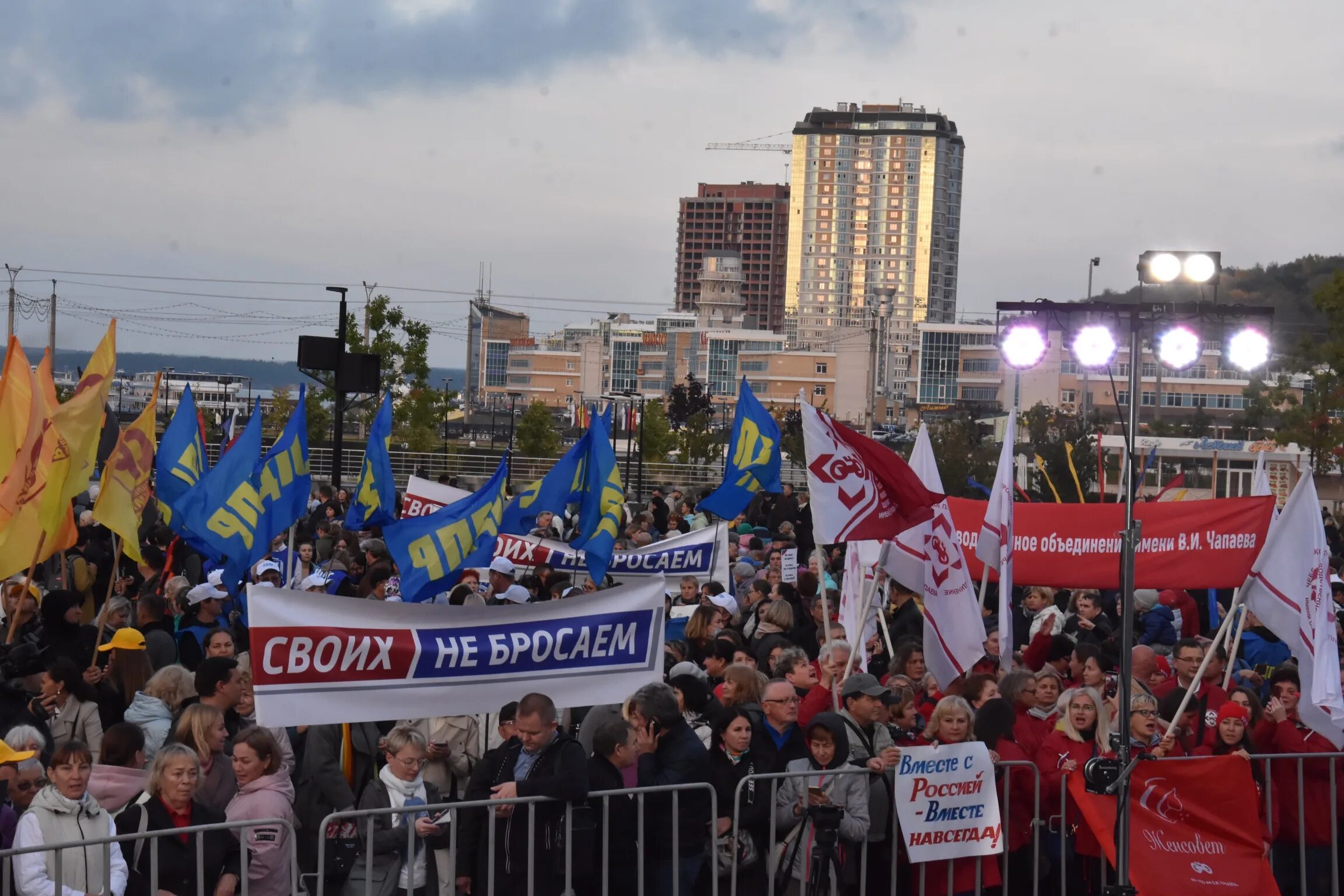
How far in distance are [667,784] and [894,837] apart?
1189 mm

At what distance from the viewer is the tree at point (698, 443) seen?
77125 mm

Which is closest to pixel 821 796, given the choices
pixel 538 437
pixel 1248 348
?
pixel 1248 348

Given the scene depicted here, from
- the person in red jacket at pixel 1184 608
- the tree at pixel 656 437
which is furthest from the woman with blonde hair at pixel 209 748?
the tree at pixel 656 437

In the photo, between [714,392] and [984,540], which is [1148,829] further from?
[714,392]

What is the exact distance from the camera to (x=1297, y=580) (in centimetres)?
895

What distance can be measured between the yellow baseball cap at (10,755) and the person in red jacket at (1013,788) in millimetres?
4361

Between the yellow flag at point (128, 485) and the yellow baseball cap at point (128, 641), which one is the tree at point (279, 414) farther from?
the yellow baseball cap at point (128, 641)

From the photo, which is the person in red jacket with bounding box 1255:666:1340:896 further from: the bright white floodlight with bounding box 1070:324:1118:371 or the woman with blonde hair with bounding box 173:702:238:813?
the woman with blonde hair with bounding box 173:702:238:813

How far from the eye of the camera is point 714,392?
18738cm

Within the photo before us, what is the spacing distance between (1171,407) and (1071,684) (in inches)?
4798

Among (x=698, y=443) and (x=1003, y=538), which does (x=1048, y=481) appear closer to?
(x=1003, y=538)

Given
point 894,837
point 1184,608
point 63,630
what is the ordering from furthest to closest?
1. point 1184,608
2. point 63,630
3. point 894,837

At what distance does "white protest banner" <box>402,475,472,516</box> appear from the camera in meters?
16.6

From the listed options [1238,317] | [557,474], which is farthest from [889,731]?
[557,474]
